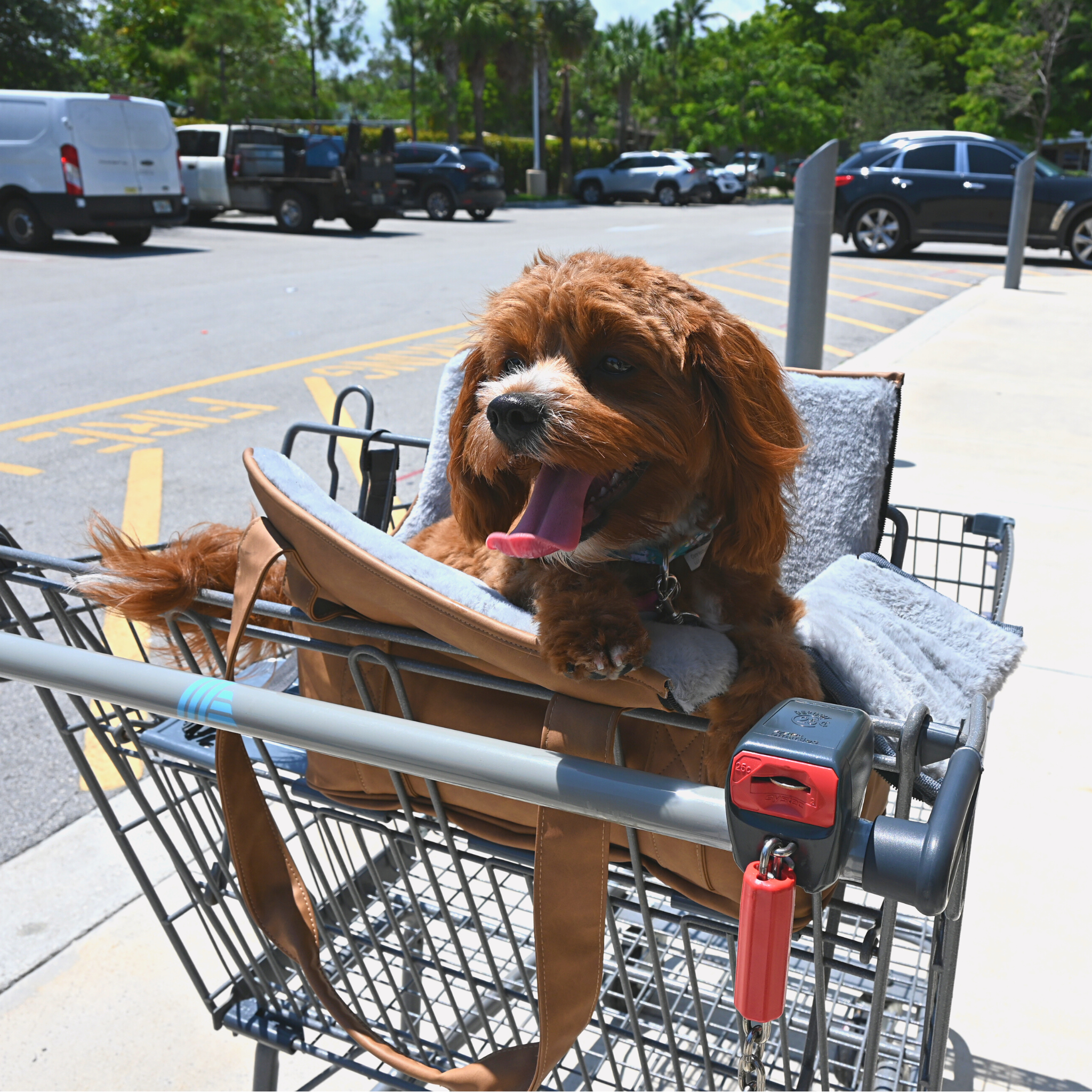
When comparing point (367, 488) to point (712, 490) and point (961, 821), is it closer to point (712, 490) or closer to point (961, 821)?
point (712, 490)

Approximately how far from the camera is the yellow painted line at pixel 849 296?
1295 centimetres

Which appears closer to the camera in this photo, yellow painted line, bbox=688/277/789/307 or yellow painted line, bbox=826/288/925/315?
yellow painted line, bbox=826/288/925/315

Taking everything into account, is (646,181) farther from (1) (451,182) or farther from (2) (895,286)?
(2) (895,286)

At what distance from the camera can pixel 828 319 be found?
1169 centimetres

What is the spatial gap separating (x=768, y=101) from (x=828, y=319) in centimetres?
4538

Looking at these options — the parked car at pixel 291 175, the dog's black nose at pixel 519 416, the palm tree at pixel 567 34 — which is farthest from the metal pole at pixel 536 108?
the dog's black nose at pixel 519 416

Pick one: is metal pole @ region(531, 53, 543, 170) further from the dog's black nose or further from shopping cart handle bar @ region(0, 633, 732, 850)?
shopping cart handle bar @ region(0, 633, 732, 850)

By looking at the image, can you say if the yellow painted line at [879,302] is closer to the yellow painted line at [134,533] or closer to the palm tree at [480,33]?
the yellow painted line at [134,533]

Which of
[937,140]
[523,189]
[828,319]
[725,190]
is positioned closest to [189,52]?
[523,189]

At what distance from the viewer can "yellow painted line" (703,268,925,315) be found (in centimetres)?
1295

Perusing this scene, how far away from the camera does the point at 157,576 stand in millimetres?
1655

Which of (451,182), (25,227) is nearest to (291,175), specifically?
(451,182)

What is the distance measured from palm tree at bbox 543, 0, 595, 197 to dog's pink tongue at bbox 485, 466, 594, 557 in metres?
47.1

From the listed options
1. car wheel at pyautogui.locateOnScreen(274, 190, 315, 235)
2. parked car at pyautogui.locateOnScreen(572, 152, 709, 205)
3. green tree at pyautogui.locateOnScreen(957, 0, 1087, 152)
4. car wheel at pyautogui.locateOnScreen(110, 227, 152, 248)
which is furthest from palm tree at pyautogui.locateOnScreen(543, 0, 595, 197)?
car wheel at pyautogui.locateOnScreen(110, 227, 152, 248)
